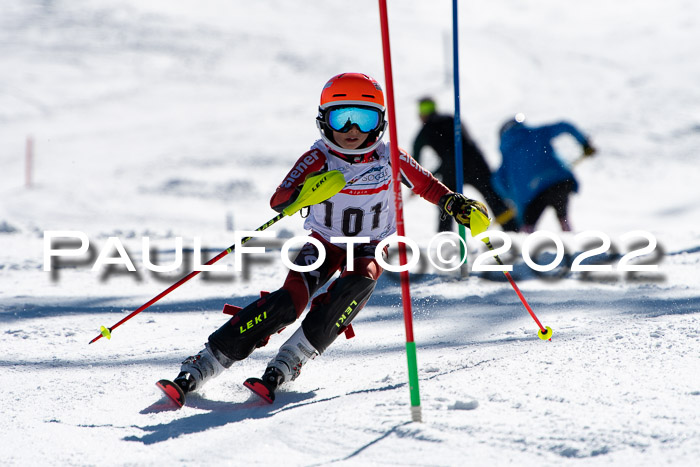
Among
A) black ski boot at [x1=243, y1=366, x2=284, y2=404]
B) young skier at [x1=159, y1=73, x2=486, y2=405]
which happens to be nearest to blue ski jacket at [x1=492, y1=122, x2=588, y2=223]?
young skier at [x1=159, y1=73, x2=486, y2=405]

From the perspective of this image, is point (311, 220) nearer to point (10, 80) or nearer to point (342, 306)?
point (342, 306)

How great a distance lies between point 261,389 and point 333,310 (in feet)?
1.51

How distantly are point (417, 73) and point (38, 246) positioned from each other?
18213 millimetres

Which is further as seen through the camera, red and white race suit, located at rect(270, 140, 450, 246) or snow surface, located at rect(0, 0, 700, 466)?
red and white race suit, located at rect(270, 140, 450, 246)

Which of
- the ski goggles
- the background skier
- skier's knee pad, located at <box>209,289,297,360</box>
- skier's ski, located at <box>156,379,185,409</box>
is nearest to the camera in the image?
skier's ski, located at <box>156,379,185,409</box>

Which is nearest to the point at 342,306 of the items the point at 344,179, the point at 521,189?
the point at 344,179

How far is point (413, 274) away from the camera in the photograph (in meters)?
6.05

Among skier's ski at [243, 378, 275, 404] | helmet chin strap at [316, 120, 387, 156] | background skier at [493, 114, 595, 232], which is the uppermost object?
helmet chin strap at [316, 120, 387, 156]

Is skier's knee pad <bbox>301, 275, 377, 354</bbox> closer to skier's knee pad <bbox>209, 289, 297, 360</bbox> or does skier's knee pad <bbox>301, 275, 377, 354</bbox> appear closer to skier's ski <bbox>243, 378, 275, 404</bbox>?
skier's knee pad <bbox>209, 289, 297, 360</bbox>

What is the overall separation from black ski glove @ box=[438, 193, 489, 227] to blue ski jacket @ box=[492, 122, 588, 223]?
4040mm

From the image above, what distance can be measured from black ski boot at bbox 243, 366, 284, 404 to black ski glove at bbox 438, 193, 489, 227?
111 centimetres

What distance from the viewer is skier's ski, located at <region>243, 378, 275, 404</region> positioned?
310 cm

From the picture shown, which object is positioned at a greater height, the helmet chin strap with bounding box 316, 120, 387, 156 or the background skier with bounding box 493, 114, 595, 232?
the helmet chin strap with bounding box 316, 120, 387, 156

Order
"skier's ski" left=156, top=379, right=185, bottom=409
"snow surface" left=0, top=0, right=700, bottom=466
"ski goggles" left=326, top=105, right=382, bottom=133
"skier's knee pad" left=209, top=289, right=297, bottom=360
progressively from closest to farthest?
1. "snow surface" left=0, top=0, right=700, bottom=466
2. "skier's ski" left=156, top=379, right=185, bottom=409
3. "skier's knee pad" left=209, top=289, right=297, bottom=360
4. "ski goggles" left=326, top=105, right=382, bottom=133
